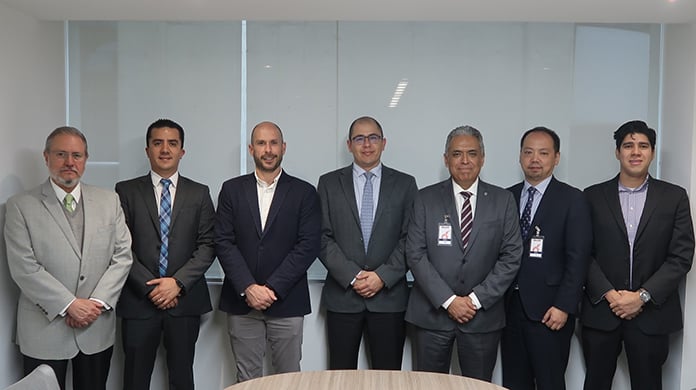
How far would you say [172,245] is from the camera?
447 cm

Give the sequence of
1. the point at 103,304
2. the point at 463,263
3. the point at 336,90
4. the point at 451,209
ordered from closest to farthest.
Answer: the point at 103,304 → the point at 463,263 → the point at 451,209 → the point at 336,90

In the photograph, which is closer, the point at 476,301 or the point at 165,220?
the point at 476,301

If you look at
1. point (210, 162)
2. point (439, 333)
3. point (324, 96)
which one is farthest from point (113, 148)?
point (439, 333)

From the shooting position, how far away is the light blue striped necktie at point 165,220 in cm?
446

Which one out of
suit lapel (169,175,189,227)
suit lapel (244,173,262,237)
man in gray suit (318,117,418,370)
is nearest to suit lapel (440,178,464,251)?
man in gray suit (318,117,418,370)

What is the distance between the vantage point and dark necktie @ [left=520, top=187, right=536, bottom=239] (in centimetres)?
447

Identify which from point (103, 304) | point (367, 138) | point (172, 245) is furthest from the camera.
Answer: point (367, 138)

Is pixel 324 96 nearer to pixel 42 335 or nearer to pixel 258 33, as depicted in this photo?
pixel 258 33

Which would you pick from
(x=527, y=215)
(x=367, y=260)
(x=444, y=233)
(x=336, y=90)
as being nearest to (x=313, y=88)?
(x=336, y=90)

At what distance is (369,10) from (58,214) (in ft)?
7.84

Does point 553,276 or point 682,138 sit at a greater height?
point 682,138

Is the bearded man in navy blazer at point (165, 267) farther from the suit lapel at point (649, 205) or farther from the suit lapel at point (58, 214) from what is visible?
the suit lapel at point (649, 205)

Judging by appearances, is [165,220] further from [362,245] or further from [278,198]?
[362,245]

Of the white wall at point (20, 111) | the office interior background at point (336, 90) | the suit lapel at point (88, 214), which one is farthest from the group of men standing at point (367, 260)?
the office interior background at point (336, 90)
